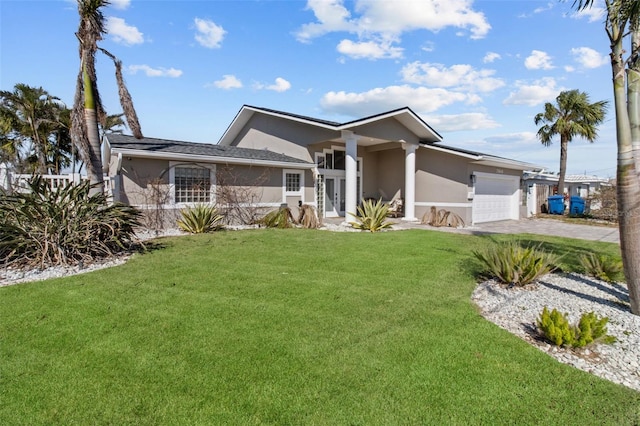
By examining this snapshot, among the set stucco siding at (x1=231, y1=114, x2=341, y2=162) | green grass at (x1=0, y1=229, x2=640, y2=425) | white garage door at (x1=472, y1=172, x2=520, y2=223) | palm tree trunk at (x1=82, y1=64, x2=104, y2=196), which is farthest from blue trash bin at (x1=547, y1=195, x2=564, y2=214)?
palm tree trunk at (x1=82, y1=64, x2=104, y2=196)

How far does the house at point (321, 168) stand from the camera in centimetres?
1264

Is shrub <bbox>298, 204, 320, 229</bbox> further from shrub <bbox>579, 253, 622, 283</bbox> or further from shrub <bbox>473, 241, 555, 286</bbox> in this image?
shrub <bbox>579, 253, 622, 283</bbox>

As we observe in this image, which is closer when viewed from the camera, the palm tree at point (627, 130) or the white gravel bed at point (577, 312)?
the white gravel bed at point (577, 312)

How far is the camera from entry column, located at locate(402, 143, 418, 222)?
1753 centimetres

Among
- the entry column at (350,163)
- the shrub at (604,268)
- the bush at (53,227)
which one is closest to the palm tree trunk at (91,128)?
the bush at (53,227)

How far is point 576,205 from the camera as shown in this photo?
23047mm

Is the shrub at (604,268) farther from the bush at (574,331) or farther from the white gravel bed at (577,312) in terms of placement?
the bush at (574,331)

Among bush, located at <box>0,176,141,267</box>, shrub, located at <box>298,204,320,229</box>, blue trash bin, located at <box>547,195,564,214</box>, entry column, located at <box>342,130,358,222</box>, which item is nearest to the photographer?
bush, located at <box>0,176,141,267</box>

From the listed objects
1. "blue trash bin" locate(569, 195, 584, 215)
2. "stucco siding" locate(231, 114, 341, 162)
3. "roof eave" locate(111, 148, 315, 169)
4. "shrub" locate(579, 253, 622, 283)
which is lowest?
"shrub" locate(579, 253, 622, 283)

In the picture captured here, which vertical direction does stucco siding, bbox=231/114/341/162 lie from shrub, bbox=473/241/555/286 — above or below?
above

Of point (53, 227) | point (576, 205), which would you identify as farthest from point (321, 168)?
point (576, 205)

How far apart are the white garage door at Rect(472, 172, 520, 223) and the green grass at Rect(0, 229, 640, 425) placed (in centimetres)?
1260

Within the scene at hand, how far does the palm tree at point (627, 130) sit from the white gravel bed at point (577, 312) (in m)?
0.56

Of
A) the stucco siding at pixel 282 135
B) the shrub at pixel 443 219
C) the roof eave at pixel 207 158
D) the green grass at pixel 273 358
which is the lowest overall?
the green grass at pixel 273 358
